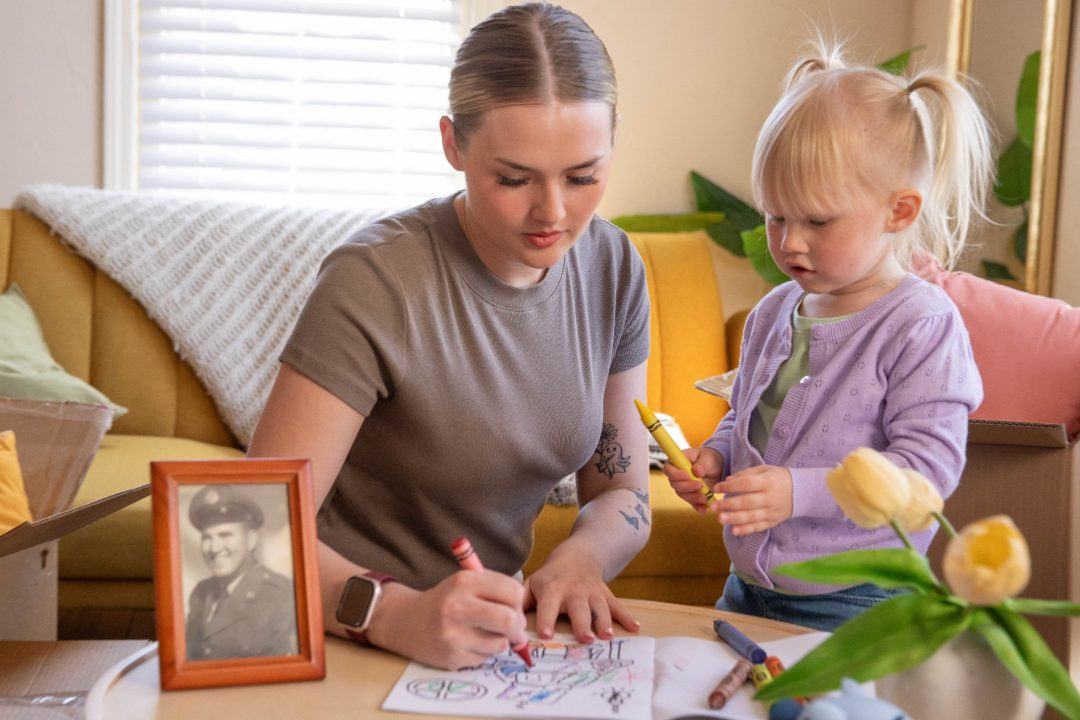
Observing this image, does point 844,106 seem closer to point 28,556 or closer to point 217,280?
point 28,556

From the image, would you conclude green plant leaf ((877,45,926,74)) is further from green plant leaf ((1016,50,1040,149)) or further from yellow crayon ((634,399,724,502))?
yellow crayon ((634,399,724,502))

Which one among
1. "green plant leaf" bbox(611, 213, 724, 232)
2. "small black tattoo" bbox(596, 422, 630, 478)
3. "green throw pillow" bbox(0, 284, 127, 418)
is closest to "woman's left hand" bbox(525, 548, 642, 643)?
"small black tattoo" bbox(596, 422, 630, 478)

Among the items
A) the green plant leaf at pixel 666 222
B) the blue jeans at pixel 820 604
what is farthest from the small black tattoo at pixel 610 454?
the green plant leaf at pixel 666 222

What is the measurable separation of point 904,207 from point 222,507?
788 mm

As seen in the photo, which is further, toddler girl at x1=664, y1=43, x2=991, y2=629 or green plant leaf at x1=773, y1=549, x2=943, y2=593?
toddler girl at x1=664, y1=43, x2=991, y2=629

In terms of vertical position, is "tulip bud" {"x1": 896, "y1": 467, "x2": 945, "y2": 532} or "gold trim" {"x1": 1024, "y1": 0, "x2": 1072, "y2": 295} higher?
"gold trim" {"x1": 1024, "y1": 0, "x2": 1072, "y2": 295}

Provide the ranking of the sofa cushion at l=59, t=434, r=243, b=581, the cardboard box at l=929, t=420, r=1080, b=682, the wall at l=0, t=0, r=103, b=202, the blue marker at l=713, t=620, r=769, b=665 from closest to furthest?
the blue marker at l=713, t=620, r=769, b=665, the cardboard box at l=929, t=420, r=1080, b=682, the sofa cushion at l=59, t=434, r=243, b=581, the wall at l=0, t=0, r=103, b=202

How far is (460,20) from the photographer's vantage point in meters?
3.52

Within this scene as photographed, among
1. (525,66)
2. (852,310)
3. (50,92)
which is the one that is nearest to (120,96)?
(50,92)

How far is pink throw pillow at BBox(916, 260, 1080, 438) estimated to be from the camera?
2039mm

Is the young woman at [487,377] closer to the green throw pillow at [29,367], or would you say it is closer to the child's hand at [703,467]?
the child's hand at [703,467]

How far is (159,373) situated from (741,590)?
1.86 meters

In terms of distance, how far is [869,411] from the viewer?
122 centimetres

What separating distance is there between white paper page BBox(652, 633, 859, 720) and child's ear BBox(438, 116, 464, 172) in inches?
21.2
